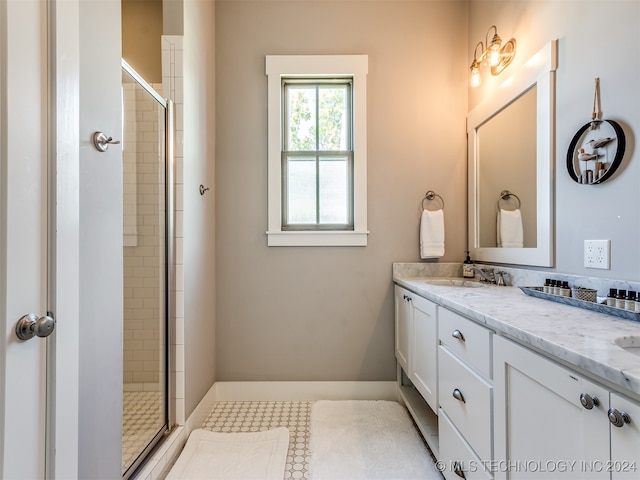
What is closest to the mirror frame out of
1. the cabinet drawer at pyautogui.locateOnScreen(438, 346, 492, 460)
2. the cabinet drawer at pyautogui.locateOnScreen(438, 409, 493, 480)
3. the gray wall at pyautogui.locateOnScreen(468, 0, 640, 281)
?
the gray wall at pyautogui.locateOnScreen(468, 0, 640, 281)

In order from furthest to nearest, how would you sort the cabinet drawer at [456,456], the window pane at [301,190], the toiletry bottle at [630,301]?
the window pane at [301,190] → the cabinet drawer at [456,456] → the toiletry bottle at [630,301]

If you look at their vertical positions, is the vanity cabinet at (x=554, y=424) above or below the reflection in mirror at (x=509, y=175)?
below

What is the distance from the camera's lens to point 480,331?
3.20ft

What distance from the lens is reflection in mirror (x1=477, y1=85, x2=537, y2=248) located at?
4.93 feet

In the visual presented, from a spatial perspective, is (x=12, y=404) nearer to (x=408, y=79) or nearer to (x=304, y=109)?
(x=304, y=109)

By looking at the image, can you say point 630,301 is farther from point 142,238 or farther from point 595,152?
point 142,238

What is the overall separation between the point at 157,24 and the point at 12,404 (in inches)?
95.5

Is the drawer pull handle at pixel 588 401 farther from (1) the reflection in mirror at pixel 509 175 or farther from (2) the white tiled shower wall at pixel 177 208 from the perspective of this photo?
(2) the white tiled shower wall at pixel 177 208

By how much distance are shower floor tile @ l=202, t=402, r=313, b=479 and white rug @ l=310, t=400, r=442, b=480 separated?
0.20 feet

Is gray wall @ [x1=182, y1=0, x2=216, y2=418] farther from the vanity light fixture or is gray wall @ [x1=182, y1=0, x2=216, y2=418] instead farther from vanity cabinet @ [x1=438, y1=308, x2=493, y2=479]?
the vanity light fixture

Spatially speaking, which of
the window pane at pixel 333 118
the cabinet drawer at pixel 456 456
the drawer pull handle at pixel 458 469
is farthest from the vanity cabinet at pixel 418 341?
the window pane at pixel 333 118

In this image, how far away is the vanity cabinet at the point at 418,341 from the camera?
54.1 inches

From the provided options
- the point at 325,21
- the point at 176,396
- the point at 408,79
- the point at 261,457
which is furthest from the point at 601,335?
the point at 325,21

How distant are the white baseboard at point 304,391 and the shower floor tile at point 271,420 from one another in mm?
47
